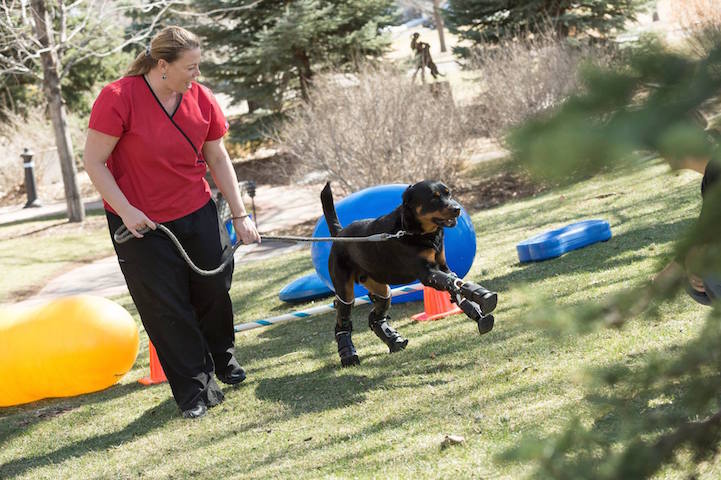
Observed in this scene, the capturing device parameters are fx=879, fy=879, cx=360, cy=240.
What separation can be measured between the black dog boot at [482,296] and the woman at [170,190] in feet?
4.12

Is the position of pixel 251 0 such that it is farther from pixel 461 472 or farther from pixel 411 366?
pixel 461 472

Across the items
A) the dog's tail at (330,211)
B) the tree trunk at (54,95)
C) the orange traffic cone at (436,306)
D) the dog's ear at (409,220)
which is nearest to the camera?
the dog's ear at (409,220)

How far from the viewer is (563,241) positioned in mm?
7906

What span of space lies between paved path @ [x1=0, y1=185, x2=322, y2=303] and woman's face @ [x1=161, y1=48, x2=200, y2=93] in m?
3.30

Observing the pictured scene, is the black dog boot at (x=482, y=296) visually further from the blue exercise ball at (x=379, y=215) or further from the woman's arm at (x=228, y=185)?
the blue exercise ball at (x=379, y=215)

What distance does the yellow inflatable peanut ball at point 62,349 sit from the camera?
5.93 meters

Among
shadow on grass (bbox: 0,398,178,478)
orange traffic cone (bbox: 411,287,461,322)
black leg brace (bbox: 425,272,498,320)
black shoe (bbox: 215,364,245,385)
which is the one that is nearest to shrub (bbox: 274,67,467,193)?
orange traffic cone (bbox: 411,287,461,322)

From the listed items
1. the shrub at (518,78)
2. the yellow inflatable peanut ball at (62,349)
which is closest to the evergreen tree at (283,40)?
the shrub at (518,78)

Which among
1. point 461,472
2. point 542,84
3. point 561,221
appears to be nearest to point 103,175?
point 461,472

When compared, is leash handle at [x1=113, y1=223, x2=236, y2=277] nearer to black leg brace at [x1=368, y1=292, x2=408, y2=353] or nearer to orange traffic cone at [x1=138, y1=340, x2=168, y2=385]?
black leg brace at [x1=368, y1=292, x2=408, y2=353]

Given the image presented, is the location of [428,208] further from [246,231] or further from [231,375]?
[231,375]

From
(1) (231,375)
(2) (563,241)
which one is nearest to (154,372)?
(1) (231,375)

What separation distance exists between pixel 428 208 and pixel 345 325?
1.08 m

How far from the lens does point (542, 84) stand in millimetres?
13984
